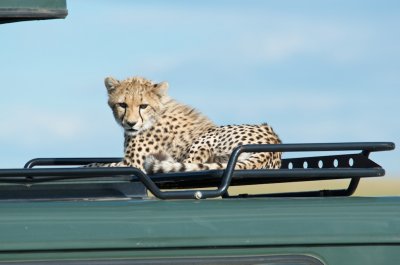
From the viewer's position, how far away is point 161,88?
30.7ft

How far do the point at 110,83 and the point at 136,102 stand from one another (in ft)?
1.15

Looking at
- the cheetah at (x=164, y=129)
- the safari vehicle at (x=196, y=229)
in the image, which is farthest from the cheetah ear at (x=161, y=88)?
the safari vehicle at (x=196, y=229)

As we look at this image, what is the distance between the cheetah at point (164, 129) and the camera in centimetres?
802

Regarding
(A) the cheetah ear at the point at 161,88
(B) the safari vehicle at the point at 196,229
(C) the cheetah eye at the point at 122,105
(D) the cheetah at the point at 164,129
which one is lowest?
(D) the cheetah at the point at 164,129

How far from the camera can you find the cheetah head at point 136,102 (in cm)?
926

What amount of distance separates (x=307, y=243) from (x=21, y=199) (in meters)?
0.81

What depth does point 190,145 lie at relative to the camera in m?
8.49

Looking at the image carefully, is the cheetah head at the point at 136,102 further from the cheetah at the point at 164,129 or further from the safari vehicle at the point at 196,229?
the safari vehicle at the point at 196,229

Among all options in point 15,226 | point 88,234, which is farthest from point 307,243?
point 15,226

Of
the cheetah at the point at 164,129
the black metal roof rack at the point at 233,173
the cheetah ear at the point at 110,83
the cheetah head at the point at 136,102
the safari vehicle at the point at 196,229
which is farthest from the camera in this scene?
the cheetah ear at the point at 110,83

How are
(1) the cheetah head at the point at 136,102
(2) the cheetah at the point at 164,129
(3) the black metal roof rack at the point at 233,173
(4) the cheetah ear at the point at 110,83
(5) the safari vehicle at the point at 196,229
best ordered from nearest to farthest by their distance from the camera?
(5) the safari vehicle at the point at 196,229
(3) the black metal roof rack at the point at 233,173
(2) the cheetah at the point at 164,129
(1) the cheetah head at the point at 136,102
(4) the cheetah ear at the point at 110,83

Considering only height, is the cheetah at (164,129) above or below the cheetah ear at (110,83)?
below

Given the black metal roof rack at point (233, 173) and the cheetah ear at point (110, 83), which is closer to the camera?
the black metal roof rack at point (233, 173)

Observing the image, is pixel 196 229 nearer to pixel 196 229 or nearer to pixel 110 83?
pixel 196 229
